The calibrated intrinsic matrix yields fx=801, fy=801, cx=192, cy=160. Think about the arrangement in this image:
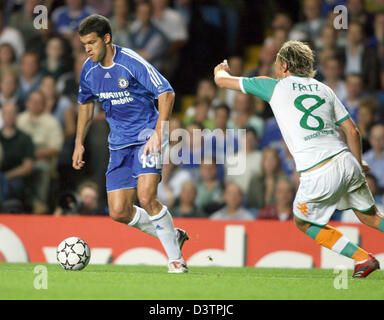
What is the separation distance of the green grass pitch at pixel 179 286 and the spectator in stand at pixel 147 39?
17.9ft

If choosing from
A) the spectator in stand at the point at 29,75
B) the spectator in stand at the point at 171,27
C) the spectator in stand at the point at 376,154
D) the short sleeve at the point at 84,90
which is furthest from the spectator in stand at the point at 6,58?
the spectator in stand at the point at 376,154

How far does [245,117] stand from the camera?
1087 centimetres

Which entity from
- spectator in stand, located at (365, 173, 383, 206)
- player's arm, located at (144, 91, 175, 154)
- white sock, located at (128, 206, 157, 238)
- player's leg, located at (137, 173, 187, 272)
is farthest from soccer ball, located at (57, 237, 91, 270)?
spectator in stand, located at (365, 173, 383, 206)

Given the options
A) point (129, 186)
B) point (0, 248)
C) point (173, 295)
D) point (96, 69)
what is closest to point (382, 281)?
point (173, 295)

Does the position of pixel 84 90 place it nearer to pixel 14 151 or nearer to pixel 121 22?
pixel 14 151

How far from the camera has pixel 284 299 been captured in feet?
16.6

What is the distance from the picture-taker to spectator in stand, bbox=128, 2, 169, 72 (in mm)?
11758

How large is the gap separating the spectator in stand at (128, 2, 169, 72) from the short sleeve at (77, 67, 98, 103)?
4493 millimetres

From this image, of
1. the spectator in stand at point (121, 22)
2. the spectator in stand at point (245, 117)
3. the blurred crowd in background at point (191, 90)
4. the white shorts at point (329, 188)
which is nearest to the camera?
the white shorts at point (329, 188)

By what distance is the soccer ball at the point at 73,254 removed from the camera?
690 centimetres

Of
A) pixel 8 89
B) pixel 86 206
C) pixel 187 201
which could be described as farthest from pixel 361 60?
pixel 8 89

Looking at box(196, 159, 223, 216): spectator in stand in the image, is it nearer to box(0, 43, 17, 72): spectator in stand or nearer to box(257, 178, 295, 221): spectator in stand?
box(257, 178, 295, 221): spectator in stand

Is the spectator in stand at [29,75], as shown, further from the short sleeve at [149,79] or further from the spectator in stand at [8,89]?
the short sleeve at [149,79]

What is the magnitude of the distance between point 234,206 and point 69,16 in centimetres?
450
